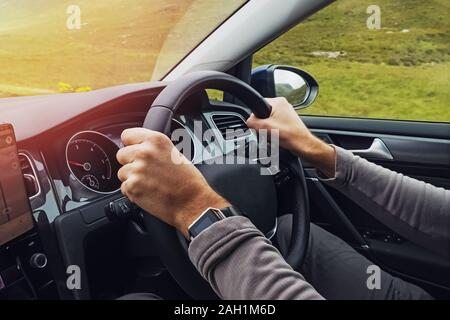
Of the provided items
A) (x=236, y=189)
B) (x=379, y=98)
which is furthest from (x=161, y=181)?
(x=379, y=98)

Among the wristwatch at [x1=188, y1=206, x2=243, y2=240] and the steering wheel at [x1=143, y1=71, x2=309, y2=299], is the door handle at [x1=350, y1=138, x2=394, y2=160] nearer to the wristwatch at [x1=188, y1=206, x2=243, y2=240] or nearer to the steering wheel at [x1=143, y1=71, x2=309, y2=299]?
the steering wheel at [x1=143, y1=71, x2=309, y2=299]

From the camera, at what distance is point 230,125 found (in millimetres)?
1538

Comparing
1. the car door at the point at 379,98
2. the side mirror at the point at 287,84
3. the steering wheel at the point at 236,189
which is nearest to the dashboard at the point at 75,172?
the steering wheel at the point at 236,189

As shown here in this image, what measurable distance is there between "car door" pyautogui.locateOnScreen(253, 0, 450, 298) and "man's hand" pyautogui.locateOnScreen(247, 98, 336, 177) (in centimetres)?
61

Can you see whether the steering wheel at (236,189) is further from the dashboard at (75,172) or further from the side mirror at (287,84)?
the side mirror at (287,84)

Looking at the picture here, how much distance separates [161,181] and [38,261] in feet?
1.58

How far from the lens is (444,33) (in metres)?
2.11

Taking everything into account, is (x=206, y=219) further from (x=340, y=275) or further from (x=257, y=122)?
(x=340, y=275)

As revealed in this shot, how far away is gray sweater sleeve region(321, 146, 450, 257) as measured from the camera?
4.36 ft

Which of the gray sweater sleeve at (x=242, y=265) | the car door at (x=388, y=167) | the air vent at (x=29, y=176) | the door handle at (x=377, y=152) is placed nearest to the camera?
the gray sweater sleeve at (x=242, y=265)

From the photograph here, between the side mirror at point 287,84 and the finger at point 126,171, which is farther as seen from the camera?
the side mirror at point 287,84

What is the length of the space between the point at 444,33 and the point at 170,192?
66.9 inches

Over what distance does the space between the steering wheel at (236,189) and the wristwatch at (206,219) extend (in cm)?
11

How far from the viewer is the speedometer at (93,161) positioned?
49.0 inches
